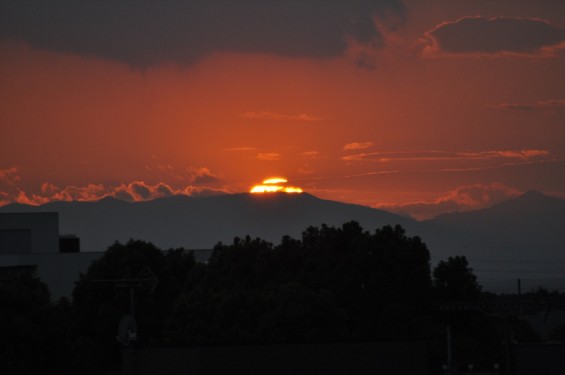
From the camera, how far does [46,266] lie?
93.8m

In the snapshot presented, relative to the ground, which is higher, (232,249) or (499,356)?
(232,249)

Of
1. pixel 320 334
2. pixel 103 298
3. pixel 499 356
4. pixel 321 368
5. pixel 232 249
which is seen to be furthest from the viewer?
pixel 232 249

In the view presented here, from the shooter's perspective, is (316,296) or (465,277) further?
(465,277)

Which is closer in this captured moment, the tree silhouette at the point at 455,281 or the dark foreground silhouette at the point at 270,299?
the dark foreground silhouette at the point at 270,299

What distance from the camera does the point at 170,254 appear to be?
86188 millimetres

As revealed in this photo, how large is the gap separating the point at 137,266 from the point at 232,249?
8104 millimetres

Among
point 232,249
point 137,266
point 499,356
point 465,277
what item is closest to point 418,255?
point 465,277

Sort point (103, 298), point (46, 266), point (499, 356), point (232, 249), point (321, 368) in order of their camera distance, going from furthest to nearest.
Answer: point (46, 266)
point (232, 249)
point (103, 298)
point (499, 356)
point (321, 368)

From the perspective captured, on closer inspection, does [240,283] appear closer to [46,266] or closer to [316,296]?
[316,296]

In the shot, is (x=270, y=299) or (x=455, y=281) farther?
(x=455, y=281)

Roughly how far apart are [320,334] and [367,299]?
8.79 metres

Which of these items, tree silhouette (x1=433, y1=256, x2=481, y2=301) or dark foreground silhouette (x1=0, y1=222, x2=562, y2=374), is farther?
tree silhouette (x1=433, y1=256, x2=481, y2=301)

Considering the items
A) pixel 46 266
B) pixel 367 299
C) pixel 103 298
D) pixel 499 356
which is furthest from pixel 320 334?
pixel 46 266

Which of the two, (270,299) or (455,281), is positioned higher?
(455,281)
